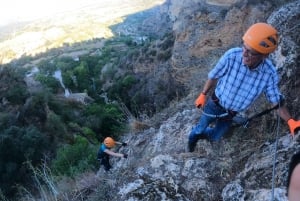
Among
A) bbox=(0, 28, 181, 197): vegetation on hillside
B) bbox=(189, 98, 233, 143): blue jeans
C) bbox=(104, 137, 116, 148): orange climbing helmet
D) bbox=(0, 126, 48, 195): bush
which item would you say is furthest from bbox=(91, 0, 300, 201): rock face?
bbox=(0, 126, 48, 195): bush

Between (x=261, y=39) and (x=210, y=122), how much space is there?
1556 mm

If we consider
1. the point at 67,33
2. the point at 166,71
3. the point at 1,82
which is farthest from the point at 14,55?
the point at 166,71

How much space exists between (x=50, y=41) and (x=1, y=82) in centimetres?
11461

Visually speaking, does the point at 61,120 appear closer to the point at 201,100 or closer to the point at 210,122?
the point at 210,122

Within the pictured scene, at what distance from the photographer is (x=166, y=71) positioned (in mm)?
20359

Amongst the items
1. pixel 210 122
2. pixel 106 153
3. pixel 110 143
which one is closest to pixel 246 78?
pixel 210 122

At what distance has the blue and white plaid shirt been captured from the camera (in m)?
3.99

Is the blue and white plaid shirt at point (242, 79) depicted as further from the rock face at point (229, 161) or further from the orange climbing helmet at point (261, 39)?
the rock face at point (229, 161)

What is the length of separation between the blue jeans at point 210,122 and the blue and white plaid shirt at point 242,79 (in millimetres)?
318

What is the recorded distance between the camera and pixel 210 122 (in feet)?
16.0

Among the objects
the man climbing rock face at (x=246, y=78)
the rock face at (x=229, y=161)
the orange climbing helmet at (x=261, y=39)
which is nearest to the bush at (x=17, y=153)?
the rock face at (x=229, y=161)

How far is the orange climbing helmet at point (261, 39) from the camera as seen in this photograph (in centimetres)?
357

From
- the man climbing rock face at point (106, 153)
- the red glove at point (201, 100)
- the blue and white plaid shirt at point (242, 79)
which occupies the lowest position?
the man climbing rock face at point (106, 153)

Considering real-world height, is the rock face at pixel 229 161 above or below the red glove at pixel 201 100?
below
